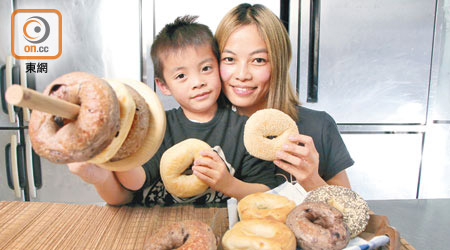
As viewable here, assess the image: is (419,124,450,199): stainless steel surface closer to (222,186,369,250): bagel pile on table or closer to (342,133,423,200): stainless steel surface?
(342,133,423,200): stainless steel surface

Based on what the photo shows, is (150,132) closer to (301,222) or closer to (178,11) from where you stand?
(301,222)

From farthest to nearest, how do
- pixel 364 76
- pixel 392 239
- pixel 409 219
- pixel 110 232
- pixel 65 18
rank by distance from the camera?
pixel 364 76
pixel 65 18
pixel 409 219
pixel 110 232
pixel 392 239

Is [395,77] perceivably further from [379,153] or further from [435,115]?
[379,153]

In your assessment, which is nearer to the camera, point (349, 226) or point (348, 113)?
point (349, 226)

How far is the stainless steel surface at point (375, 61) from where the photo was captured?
7.18 feet

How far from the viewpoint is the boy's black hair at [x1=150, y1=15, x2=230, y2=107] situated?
4.23 feet

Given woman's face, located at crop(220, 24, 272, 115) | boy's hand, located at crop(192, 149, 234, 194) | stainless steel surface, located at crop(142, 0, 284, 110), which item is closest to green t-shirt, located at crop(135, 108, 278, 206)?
woman's face, located at crop(220, 24, 272, 115)

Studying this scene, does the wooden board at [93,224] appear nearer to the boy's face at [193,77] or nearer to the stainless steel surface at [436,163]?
the boy's face at [193,77]

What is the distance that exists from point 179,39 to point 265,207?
758mm

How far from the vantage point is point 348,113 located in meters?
2.26

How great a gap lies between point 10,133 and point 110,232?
1.56m

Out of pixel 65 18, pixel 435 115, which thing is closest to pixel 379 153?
pixel 435 115

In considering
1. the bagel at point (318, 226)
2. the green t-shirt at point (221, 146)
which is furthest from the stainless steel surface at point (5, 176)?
the bagel at point (318, 226)

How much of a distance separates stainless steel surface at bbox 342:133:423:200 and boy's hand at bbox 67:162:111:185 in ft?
5.89
